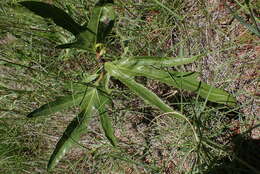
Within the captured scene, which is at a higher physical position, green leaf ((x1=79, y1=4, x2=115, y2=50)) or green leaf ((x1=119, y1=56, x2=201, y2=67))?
green leaf ((x1=79, y1=4, x2=115, y2=50))

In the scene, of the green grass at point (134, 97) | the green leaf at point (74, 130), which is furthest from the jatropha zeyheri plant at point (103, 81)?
the green grass at point (134, 97)

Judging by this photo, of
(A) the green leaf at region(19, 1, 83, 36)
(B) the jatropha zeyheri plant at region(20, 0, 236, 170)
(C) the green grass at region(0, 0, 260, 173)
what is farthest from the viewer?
(C) the green grass at region(0, 0, 260, 173)

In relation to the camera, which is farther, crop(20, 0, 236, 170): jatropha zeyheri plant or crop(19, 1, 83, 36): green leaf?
crop(20, 0, 236, 170): jatropha zeyheri plant

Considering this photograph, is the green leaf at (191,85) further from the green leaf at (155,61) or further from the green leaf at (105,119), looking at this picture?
the green leaf at (105,119)

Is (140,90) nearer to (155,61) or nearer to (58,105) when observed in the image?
(155,61)

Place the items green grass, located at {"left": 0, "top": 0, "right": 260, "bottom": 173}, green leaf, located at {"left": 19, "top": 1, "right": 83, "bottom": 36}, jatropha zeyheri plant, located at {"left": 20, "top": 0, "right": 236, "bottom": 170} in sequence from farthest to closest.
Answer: green grass, located at {"left": 0, "top": 0, "right": 260, "bottom": 173} < jatropha zeyheri plant, located at {"left": 20, "top": 0, "right": 236, "bottom": 170} < green leaf, located at {"left": 19, "top": 1, "right": 83, "bottom": 36}

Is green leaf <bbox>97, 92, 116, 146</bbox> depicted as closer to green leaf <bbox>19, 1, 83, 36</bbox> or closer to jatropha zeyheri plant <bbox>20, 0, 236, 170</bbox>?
jatropha zeyheri plant <bbox>20, 0, 236, 170</bbox>

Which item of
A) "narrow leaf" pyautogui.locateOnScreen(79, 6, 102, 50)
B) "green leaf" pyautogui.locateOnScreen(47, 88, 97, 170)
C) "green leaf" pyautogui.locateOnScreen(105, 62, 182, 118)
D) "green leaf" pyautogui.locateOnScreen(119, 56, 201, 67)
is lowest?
"green leaf" pyautogui.locateOnScreen(47, 88, 97, 170)

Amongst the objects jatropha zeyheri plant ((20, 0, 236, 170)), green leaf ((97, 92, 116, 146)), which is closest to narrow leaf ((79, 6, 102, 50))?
jatropha zeyheri plant ((20, 0, 236, 170))
